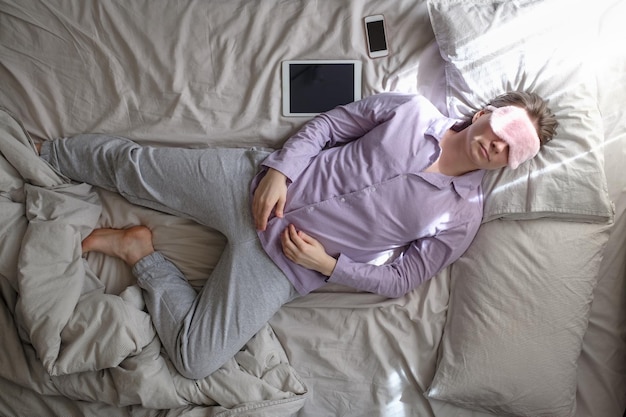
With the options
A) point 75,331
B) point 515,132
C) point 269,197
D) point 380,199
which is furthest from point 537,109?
point 75,331

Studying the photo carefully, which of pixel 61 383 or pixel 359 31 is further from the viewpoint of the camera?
pixel 359 31

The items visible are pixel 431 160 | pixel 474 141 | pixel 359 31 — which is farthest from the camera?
pixel 359 31

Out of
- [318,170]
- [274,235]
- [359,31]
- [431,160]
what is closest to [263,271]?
[274,235]

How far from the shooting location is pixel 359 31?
156 cm

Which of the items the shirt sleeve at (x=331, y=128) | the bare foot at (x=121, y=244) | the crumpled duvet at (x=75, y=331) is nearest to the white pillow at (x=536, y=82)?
the shirt sleeve at (x=331, y=128)

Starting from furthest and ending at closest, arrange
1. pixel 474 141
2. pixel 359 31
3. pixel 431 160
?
1. pixel 359 31
2. pixel 431 160
3. pixel 474 141

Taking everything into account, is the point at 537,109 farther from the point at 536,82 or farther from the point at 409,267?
the point at 409,267

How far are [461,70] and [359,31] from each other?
1.08 feet

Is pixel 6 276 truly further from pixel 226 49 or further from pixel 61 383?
pixel 226 49

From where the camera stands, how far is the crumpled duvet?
4.40 ft

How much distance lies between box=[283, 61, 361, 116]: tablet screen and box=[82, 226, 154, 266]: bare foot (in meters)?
0.57

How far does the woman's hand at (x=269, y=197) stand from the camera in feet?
4.53

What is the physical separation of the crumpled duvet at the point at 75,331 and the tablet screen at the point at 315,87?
2.24ft

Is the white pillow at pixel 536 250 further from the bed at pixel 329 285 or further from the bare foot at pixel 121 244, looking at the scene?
the bare foot at pixel 121 244
